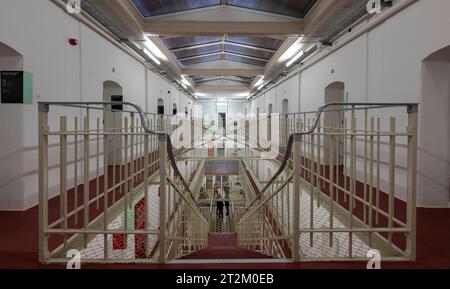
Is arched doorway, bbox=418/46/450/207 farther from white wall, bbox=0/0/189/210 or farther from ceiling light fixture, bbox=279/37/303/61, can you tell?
white wall, bbox=0/0/189/210

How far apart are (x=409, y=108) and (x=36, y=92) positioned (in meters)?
4.60

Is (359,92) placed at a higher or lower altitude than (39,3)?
lower

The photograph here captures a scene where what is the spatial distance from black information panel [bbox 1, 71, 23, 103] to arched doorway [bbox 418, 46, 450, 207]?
18.1ft

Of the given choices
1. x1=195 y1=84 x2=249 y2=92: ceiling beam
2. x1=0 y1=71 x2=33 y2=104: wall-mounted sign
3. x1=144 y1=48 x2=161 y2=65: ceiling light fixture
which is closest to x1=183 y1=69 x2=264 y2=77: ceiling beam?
x1=144 y1=48 x2=161 y2=65: ceiling light fixture

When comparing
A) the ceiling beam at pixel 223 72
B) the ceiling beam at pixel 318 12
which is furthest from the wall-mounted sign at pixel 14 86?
the ceiling beam at pixel 223 72

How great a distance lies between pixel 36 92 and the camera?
428 centimetres

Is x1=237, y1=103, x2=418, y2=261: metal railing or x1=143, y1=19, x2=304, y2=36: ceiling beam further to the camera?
x1=143, y1=19, x2=304, y2=36: ceiling beam

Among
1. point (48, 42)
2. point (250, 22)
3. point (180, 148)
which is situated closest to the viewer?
point (48, 42)

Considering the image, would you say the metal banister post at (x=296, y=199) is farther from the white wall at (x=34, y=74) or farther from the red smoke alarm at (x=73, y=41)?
the red smoke alarm at (x=73, y=41)

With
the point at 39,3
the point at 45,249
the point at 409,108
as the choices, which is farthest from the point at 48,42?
the point at 409,108

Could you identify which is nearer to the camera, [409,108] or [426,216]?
[409,108]

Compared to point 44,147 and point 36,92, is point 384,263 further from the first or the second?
point 36,92

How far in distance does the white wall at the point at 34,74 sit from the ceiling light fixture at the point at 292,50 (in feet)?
16.1

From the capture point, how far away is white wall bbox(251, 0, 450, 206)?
402cm
